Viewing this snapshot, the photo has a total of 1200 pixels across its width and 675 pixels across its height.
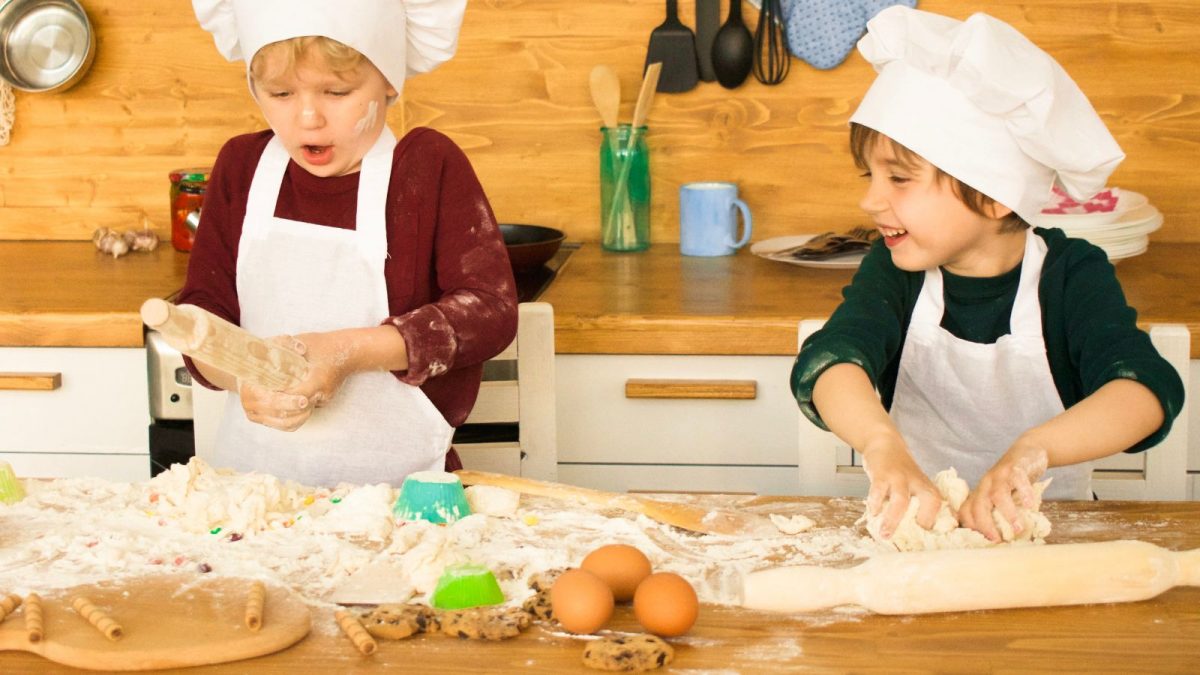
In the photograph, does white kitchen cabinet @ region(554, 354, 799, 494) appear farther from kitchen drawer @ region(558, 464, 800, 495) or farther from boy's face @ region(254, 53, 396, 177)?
boy's face @ region(254, 53, 396, 177)

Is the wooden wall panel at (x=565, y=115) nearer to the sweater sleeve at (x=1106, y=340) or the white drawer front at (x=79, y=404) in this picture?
the white drawer front at (x=79, y=404)

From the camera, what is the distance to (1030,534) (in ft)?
3.90

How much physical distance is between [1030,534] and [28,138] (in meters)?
2.11

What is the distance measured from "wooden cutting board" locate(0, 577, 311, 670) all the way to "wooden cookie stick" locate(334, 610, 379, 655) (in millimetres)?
26

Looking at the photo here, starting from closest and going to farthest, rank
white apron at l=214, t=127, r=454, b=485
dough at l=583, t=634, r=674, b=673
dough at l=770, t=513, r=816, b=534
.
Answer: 1. dough at l=583, t=634, r=674, b=673
2. dough at l=770, t=513, r=816, b=534
3. white apron at l=214, t=127, r=454, b=485

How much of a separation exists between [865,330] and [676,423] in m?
0.59

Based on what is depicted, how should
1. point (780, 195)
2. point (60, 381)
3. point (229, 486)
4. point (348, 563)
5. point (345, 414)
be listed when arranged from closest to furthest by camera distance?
point (348, 563)
point (229, 486)
point (345, 414)
point (60, 381)
point (780, 195)

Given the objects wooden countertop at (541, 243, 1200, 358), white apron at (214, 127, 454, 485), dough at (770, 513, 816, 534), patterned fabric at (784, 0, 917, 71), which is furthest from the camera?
patterned fabric at (784, 0, 917, 71)

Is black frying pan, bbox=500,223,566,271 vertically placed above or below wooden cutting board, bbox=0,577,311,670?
above

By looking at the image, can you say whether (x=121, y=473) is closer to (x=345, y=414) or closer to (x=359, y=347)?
(x=345, y=414)

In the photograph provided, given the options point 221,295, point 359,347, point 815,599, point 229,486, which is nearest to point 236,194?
point 221,295

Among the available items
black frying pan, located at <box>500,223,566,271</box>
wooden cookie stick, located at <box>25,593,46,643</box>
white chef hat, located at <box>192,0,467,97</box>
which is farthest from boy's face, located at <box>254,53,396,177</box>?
wooden cookie stick, located at <box>25,593,46,643</box>

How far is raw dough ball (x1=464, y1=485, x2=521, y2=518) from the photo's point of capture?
1287 millimetres

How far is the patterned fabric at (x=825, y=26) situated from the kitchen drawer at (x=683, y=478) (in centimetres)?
80
